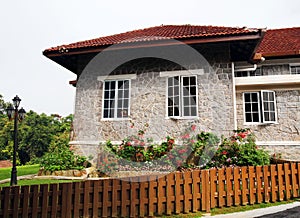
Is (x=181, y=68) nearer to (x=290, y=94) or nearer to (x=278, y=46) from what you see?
(x=290, y=94)

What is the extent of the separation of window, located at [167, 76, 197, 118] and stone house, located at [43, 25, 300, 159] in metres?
0.04

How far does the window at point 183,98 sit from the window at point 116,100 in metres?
1.82

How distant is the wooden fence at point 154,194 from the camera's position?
4352 mm

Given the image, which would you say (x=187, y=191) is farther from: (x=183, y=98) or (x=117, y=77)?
(x=117, y=77)

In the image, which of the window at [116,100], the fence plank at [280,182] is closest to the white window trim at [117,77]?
the window at [116,100]

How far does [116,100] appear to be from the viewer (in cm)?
999

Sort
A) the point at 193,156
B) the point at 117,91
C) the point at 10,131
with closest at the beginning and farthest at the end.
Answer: the point at 193,156, the point at 117,91, the point at 10,131

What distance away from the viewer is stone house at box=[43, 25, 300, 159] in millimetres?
9070

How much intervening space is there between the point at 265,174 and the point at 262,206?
28.2 inches

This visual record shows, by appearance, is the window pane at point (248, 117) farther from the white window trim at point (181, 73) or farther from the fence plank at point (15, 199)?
the fence plank at point (15, 199)

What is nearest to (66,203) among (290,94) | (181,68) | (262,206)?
(262,206)

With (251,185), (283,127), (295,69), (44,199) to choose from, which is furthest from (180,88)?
(44,199)

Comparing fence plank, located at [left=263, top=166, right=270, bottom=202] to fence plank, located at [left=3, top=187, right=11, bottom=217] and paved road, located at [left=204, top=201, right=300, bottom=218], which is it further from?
fence plank, located at [left=3, top=187, right=11, bottom=217]

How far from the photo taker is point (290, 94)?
33.5 ft
